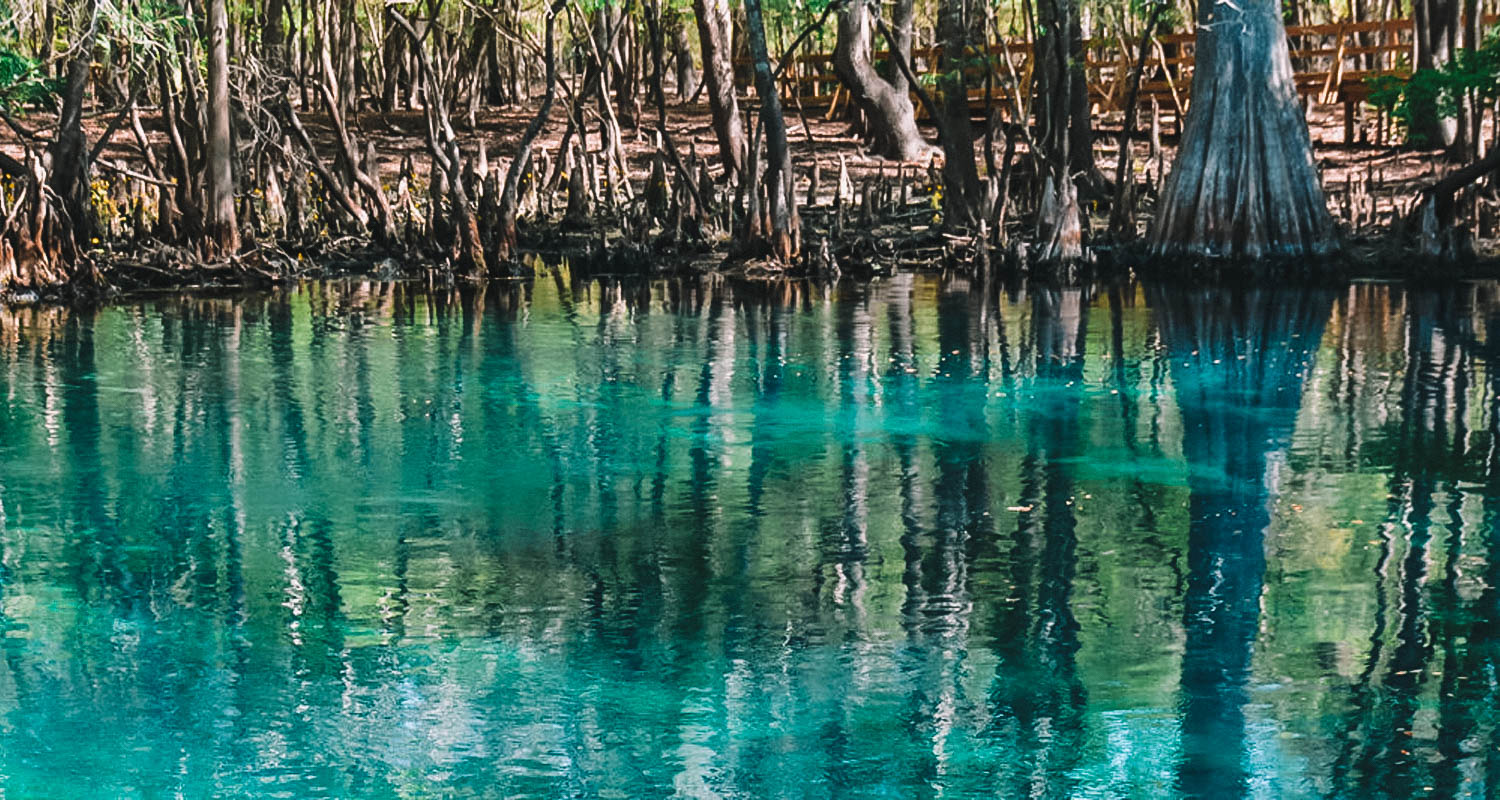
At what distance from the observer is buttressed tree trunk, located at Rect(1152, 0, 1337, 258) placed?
18031 mm

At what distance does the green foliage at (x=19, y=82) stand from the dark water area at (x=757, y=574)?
14.0 ft

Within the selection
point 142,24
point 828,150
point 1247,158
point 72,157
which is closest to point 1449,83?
point 1247,158

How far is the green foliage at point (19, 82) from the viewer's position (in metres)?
17.0

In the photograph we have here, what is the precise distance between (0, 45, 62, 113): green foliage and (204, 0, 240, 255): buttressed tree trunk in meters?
1.51

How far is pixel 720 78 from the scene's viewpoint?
21734 millimetres

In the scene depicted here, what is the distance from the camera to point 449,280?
64.9ft

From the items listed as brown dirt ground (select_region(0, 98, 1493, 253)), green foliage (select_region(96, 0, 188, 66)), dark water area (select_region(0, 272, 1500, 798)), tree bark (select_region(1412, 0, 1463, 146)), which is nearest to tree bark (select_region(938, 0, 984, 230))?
brown dirt ground (select_region(0, 98, 1493, 253))

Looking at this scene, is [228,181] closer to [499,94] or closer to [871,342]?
[871,342]

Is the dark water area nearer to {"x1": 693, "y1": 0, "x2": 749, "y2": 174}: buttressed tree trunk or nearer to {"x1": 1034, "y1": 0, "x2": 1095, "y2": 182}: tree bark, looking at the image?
{"x1": 1034, "y1": 0, "x2": 1095, "y2": 182}: tree bark

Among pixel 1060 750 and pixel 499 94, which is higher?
pixel 499 94

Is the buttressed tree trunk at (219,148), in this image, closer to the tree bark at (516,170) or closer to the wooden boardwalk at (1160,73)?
the tree bark at (516,170)

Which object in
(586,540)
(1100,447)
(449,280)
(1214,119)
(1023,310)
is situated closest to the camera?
(586,540)

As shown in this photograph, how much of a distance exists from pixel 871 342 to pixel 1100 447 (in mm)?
4468

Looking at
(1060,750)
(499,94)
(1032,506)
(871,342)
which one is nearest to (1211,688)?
(1060,750)
